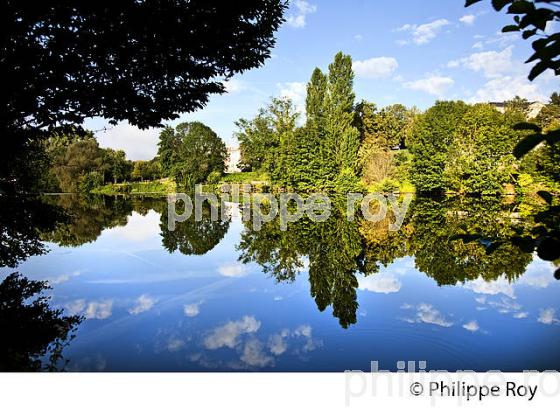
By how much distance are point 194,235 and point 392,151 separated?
23658 millimetres

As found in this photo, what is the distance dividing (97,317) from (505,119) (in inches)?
1145

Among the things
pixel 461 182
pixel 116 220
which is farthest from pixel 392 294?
pixel 461 182

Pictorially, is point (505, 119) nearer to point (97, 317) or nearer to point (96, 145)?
point (97, 317)

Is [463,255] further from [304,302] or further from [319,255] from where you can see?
[304,302]

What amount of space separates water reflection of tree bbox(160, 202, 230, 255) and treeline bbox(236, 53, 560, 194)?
17462 mm

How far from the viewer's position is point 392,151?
30.9 metres

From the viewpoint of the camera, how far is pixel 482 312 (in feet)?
16.4

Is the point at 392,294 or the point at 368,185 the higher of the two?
the point at 368,185

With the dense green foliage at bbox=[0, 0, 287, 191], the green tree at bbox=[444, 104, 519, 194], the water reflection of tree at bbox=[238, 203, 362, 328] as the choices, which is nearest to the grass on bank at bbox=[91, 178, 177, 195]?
the green tree at bbox=[444, 104, 519, 194]

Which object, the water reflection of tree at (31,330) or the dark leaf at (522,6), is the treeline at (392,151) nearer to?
the dark leaf at (522,6)

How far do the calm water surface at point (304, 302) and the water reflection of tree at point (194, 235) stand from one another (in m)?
0.16

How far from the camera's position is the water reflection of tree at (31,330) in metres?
3.43

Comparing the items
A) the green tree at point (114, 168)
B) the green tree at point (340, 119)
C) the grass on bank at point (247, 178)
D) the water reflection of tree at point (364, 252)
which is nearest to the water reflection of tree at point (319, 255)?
the water reflection of tree at point (364, 252)

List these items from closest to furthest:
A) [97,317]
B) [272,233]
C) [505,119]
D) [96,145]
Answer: [97,317] → [272,233] → [505,119] → [96,145]
